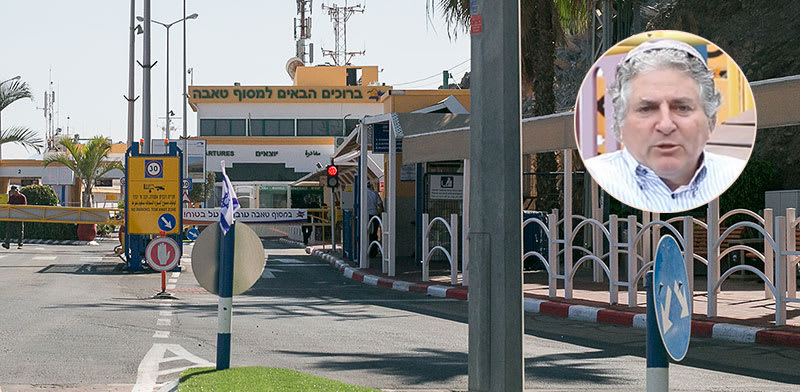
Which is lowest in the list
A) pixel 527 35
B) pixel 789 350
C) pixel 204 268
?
pixel 789 350

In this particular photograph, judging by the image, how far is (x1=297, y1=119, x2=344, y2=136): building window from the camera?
6738 centimetres

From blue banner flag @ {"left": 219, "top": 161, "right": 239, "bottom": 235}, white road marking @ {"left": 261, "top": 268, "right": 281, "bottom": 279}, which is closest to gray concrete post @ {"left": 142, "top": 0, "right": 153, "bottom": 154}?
white road marking @ {"left": 261, "top": 268, "right": 281, "bottom": 279}

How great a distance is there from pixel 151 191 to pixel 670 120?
1830 centimetres

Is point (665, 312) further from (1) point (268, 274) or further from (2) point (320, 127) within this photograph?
(2) point (320, 127)

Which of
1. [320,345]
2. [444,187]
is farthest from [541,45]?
Answer: [320,345]

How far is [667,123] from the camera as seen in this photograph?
2.92 meters

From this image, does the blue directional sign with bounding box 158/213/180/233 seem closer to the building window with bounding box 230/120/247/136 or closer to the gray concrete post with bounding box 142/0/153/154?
the gray concrete post with bounding box 142/0/153/154

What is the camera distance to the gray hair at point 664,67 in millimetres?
2895

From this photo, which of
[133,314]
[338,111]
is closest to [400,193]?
[133,314]

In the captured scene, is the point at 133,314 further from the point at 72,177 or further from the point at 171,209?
the point at 72,177

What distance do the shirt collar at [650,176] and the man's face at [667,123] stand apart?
0.05 feet

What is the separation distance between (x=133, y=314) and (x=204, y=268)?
5287 mm

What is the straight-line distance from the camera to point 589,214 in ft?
68.4

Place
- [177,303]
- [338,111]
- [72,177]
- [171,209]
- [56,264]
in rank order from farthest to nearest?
[338,111] < [72,177] < [56,264] < [171,209] < [177,303]
